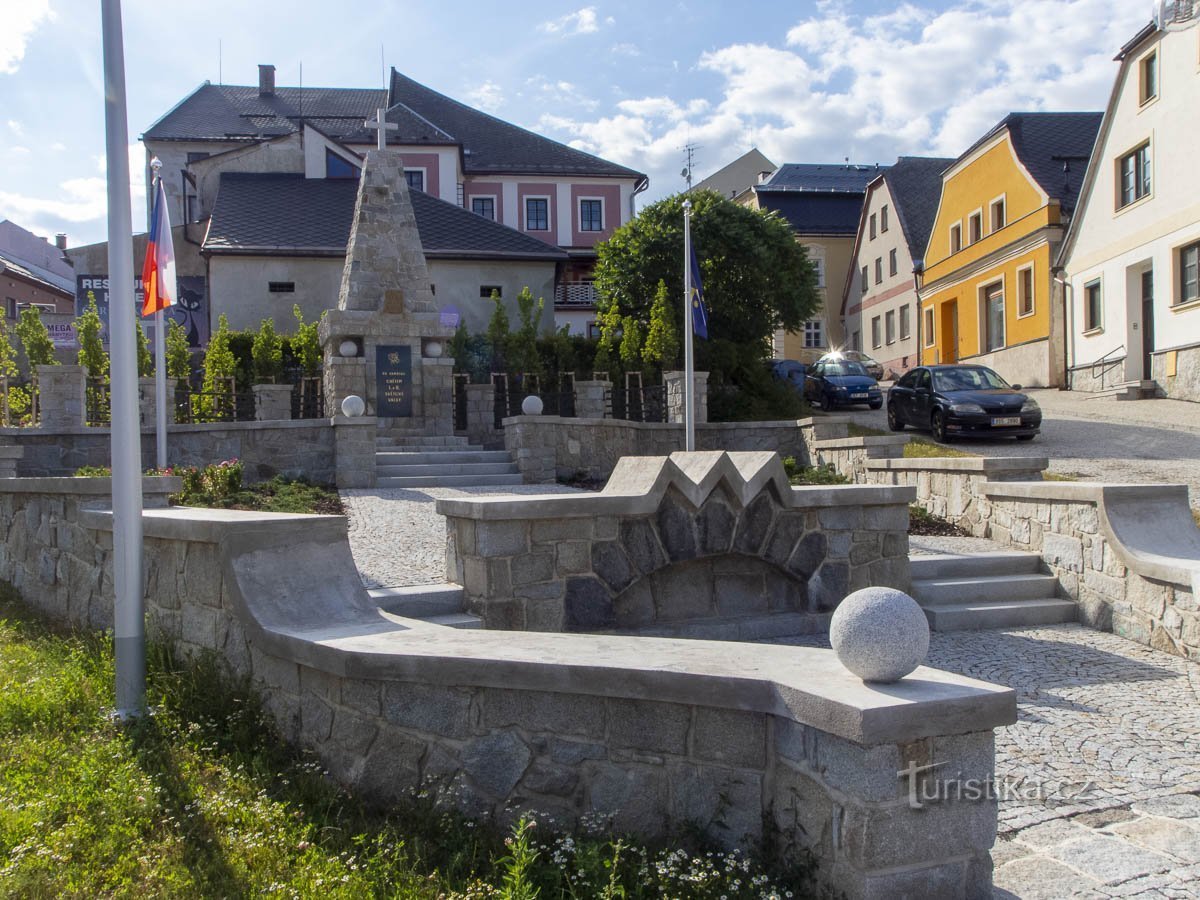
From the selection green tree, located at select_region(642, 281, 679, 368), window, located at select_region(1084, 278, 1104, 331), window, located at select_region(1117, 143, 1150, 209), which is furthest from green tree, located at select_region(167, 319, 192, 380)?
window, located at select_region(1084, 278, 1104, 331)

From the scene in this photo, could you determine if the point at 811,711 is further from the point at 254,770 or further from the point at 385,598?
the point at 385,598

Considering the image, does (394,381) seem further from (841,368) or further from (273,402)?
(841,368)

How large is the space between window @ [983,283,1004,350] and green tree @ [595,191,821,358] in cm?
890

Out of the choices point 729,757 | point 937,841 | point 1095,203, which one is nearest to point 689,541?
point 729,757

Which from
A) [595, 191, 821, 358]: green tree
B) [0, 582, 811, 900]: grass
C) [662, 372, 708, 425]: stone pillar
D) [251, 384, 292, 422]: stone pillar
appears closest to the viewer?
[0, 582, 811, 900]: grass

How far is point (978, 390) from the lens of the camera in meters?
18.5

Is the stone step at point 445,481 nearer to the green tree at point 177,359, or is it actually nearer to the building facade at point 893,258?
the green tree at point 177,359

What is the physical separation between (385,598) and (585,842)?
2.75m

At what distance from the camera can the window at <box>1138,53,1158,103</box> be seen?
23094 millimetres

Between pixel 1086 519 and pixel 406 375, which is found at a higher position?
pixel 406 375

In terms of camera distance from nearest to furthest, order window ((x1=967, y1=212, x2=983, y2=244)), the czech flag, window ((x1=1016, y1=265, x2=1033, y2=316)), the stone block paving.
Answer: the stone block paving
the czech flag
window ((x1=1016, y1=265, x2=1033, y2=316))
window ((x1=967, y1=212, x2=983, y2=244))

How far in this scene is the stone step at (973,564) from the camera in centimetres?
785

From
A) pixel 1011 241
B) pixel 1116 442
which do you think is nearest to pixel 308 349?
pixel 1116 442

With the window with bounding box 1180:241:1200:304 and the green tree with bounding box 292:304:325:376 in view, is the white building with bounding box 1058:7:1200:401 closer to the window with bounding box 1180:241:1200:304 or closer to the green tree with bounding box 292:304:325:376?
the window with bounding box 1180:241:1200:304
